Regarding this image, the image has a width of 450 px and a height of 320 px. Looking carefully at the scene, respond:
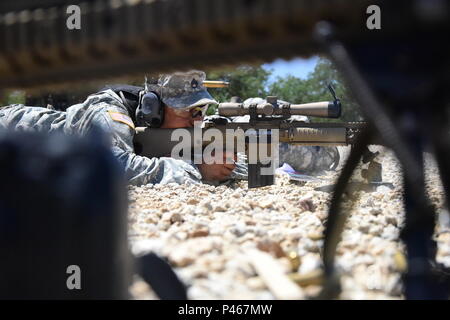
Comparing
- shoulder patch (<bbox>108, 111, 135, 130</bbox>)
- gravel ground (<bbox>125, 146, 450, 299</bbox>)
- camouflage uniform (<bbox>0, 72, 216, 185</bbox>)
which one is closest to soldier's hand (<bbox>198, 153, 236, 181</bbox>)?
camouflage uniform (<bbox>0, 72, 216, 185</bbox>)

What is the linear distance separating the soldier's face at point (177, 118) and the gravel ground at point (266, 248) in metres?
2.15

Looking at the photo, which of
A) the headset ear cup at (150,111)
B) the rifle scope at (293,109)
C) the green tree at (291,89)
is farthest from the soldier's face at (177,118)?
the green tree at (291,89)

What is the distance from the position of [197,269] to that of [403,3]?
0.82m

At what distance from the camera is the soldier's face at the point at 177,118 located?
181 inches

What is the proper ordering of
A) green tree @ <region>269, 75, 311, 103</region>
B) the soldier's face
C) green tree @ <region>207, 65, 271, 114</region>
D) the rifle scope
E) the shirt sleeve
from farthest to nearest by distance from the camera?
green tree @ <region>269, 75, 311, 103</region>
green tree @ <region>207, 65, 271, 114</region>
the rifle scope
the soldier's face
the shirt sleeve

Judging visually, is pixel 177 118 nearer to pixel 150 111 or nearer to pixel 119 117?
pixel 150 111

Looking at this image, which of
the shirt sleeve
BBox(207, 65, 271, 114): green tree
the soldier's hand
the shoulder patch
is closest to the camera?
the shirt sleeve

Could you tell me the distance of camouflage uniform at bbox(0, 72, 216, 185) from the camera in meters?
3.93

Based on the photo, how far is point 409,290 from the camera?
100cm

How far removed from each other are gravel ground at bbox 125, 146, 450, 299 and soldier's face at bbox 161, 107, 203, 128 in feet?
7.04

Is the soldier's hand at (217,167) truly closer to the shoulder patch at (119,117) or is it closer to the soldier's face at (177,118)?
the soldier's face at (177,118)

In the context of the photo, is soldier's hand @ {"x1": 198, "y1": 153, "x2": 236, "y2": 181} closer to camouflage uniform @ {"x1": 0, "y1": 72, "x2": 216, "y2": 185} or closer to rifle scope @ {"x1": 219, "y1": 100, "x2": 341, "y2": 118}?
camouflage uniform @ {"x1": 0, "y1": 72, "x2": 216, "y2": 185}

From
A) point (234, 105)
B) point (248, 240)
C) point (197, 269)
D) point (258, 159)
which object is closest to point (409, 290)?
point (197, 269)
